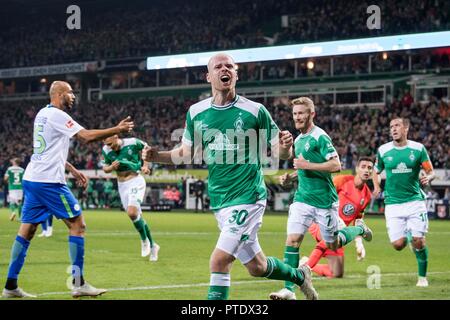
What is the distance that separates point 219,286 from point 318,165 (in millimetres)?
3058

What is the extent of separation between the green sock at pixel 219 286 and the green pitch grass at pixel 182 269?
2.53m

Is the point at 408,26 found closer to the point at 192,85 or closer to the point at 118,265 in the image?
the point at 192,85

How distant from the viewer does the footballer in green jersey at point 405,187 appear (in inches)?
475

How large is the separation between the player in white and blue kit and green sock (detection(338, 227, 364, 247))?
3.40 metres

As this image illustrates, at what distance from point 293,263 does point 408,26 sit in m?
34.8

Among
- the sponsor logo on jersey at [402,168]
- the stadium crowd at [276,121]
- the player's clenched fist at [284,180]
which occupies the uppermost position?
the stadium crowd at [276,121]

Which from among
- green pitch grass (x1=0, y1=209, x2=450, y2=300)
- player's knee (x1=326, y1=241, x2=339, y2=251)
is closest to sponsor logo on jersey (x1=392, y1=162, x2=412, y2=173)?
green pitch grass (x1=0, y1=209, x2=450, y2=300)

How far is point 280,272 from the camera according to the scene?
26.8ft

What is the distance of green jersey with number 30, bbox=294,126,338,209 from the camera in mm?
10440

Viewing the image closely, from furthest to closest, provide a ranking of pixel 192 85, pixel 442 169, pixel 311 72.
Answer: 1. pixel 192 85
2. pixel 311 72
3. pixel 442 169

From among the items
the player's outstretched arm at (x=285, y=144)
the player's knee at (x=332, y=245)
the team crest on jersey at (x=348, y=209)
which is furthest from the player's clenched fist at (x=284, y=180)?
the team crest on jersey at (x=348, y=209)

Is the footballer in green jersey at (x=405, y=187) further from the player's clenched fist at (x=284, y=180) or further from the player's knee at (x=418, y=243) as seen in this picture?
the player's clenched fist at (x=284, y=180)

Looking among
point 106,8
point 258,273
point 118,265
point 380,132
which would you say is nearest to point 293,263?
point 258,273

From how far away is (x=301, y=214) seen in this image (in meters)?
10.5
